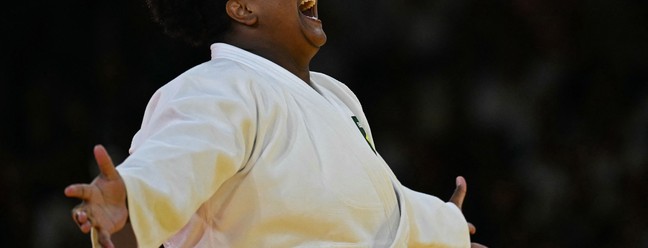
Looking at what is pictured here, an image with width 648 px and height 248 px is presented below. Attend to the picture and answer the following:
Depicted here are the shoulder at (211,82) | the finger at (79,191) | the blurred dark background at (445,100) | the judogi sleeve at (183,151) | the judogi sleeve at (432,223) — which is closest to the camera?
the finger at (79,191)

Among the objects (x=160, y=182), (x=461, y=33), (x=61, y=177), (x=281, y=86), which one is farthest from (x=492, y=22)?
(x=160, y=182)

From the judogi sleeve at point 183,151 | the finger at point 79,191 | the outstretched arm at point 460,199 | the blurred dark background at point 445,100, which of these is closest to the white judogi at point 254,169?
the judogi sleeve at point 183,151

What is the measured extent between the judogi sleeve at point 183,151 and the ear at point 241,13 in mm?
270

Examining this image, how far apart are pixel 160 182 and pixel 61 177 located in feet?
6.68

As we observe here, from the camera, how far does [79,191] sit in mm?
1562

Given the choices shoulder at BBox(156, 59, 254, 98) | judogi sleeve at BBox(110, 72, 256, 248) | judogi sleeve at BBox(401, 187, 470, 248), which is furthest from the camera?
judogi sleeve at BBox(401, 187, 470, 248)

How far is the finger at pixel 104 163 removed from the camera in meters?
1.60

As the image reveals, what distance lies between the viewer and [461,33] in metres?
4.01

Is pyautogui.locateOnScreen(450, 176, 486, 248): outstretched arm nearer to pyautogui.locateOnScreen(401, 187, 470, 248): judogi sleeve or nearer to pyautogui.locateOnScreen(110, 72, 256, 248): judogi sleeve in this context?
pyautogui.locateOnScreen(401, 187, 470, 248): judogi sleeve

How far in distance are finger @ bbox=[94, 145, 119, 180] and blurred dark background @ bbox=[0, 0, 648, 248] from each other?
200cm

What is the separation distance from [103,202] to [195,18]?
2.37 ft

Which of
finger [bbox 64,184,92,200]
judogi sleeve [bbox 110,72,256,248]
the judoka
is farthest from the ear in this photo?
finger [bbox 64,184,92,200]

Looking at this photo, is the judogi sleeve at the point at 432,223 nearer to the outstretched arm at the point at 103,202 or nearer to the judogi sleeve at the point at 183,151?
the judogi sleeve at the point at 183,151

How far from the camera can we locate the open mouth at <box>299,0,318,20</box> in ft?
7.53
